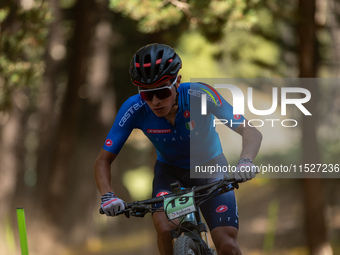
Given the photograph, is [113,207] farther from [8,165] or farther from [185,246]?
[8,165]

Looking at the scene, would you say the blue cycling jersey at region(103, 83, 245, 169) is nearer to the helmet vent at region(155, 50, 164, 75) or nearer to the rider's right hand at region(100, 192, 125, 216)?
the helmet vent at region(155, 50, 164, 75)

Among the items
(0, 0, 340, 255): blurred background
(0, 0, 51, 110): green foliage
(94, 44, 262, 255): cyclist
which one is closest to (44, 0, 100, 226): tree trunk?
(0, 0, 340, 255): blurred background

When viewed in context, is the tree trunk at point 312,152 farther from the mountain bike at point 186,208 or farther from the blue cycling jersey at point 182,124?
the mountain bike at point 186,208

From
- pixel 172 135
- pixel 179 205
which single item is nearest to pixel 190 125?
pixel 172 135

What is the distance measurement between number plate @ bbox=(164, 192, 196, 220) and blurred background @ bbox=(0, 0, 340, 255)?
5.04 metres

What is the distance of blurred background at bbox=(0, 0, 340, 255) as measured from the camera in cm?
736

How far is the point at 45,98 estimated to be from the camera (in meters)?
11.4

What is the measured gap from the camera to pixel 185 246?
244cm

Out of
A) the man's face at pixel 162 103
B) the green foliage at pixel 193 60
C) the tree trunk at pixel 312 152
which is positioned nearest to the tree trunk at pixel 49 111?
the green foliage at pixel 193 60

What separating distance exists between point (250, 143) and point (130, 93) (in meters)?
9.59

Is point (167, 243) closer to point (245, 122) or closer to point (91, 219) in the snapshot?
point (245, 122)

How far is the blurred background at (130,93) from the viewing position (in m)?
7.36

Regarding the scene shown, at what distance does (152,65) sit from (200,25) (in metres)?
4.68

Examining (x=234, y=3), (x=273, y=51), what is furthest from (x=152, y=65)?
(x=273, y=51)
